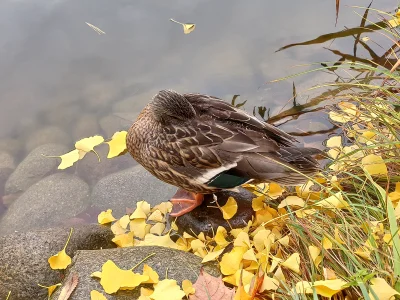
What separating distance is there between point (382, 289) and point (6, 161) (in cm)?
324

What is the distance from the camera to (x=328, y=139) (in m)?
3.83

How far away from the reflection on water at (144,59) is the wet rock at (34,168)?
8cm

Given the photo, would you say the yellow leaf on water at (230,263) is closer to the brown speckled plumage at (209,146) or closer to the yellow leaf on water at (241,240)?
the yellow leaf on water at (241,240)

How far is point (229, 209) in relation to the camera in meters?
3.03

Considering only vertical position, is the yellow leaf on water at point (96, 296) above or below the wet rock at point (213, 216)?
above

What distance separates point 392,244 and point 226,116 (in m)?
1.26

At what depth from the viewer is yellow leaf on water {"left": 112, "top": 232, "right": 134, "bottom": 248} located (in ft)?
10.2

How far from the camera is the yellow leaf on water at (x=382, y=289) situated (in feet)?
6.06

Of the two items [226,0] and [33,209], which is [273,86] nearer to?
[226,0]

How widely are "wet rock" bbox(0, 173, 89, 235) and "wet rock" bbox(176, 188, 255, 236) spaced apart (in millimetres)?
975

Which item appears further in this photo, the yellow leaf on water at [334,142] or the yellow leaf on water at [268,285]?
the yellow leaf on water at [334,142]

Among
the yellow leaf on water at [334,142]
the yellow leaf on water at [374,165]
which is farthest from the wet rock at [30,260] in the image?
the yellow leaf on water at [334,142]

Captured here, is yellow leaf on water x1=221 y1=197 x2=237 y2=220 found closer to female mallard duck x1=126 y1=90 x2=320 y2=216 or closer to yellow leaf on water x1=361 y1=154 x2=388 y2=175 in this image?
female mallard duck x1=126 y1=90 x2=320 y2=216

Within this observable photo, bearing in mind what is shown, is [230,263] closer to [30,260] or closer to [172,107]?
[172,107]
